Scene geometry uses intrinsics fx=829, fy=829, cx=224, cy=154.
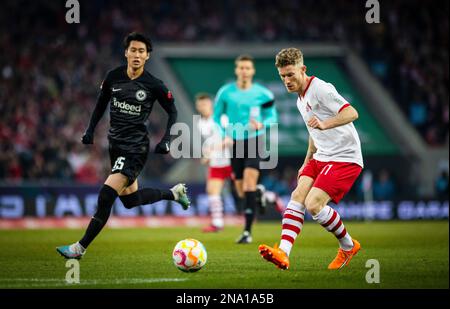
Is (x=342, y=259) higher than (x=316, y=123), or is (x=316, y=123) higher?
(x=316, y=123)

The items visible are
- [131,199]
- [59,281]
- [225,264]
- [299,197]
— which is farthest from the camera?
[131,199]

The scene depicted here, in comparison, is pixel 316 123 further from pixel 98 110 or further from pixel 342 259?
pixel 98 110

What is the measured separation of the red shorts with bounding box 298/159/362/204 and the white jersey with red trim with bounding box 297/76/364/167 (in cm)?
6

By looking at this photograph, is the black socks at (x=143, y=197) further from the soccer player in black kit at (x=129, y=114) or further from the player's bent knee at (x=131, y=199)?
the soccer player in black kit at (x=129, y=114)

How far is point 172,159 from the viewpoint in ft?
81.0

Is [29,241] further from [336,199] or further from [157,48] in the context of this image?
[157,48]

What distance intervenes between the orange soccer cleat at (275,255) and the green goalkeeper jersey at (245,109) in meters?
4.85

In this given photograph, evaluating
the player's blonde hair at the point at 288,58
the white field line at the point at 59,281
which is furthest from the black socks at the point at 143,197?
the player's blonde hair at the point at 288,58

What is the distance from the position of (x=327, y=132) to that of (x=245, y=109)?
14.4 ft

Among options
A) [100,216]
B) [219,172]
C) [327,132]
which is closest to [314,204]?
[327,132]

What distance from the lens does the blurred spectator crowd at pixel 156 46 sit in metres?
23.5

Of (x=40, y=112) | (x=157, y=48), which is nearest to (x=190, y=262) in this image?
(x=40, y=112)

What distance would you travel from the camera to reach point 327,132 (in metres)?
8.79

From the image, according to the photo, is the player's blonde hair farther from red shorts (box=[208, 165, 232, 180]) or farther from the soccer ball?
red shorts (box=[208, 165, 232, 180])
